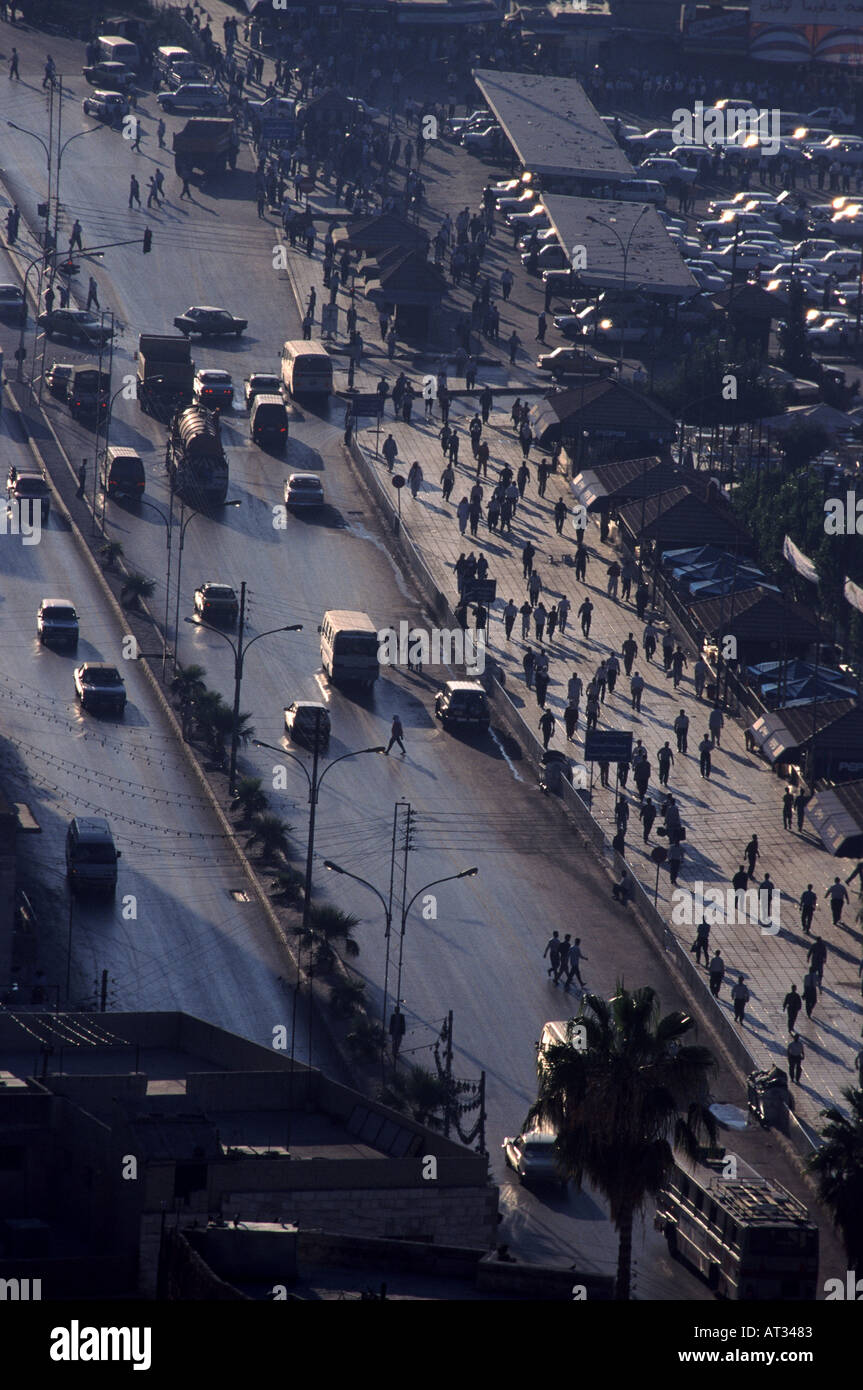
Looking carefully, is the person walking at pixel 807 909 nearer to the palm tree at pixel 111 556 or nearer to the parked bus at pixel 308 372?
the palm tree at pixel 111 556

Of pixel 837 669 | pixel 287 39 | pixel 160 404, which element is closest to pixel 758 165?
pixel 287 39

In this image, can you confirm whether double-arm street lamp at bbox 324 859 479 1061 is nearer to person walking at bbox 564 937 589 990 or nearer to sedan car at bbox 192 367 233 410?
person walking at bbox 564 937 589 990

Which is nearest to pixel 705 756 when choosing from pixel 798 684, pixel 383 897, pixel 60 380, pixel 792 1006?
pixel 798 684

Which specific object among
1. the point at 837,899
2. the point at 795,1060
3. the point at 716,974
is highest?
the point at 837,899

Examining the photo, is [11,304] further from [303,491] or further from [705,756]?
[705,756]

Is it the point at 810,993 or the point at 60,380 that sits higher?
the point at 60,380

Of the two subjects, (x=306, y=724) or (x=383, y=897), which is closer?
(x=383, y=897)

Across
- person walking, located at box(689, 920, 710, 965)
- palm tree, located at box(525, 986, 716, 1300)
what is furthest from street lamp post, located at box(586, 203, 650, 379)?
palm tree, located at box(525, 986, 716, 1300)

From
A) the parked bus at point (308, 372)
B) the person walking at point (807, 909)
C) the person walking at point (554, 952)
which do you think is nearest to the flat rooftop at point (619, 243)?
the parked bus at point (308, 372)
